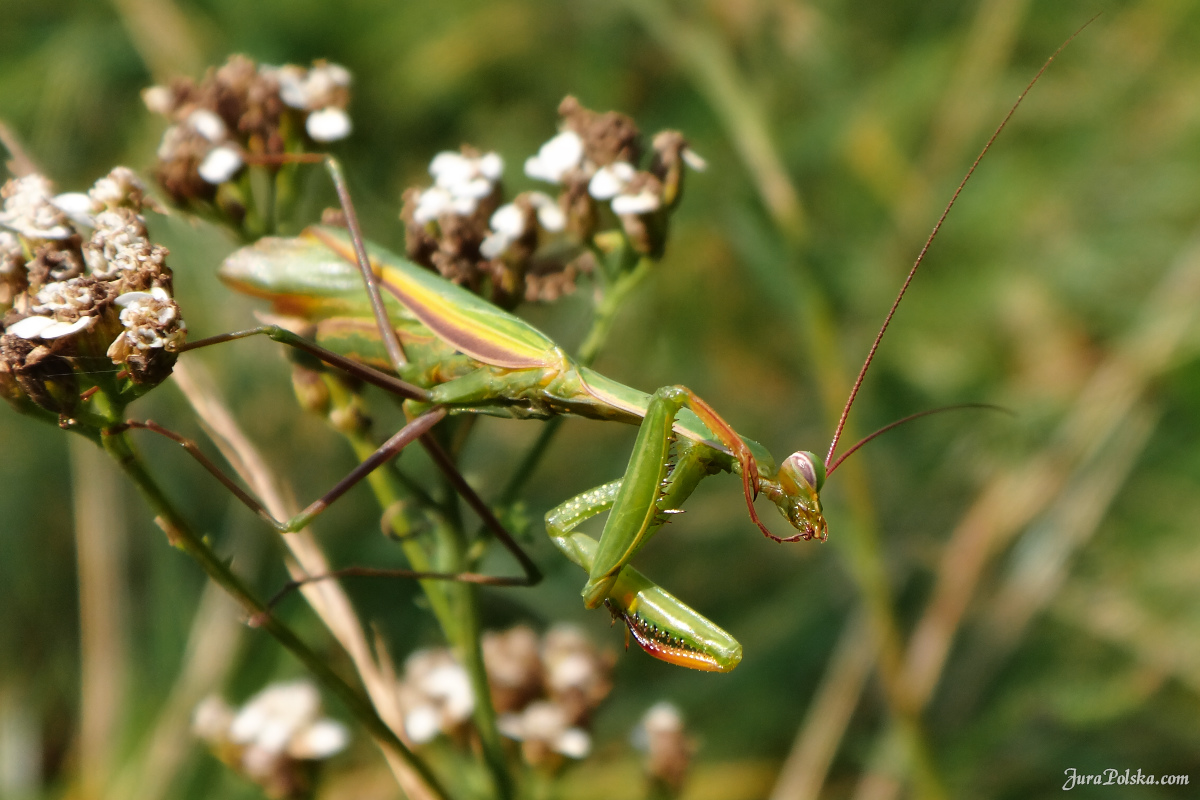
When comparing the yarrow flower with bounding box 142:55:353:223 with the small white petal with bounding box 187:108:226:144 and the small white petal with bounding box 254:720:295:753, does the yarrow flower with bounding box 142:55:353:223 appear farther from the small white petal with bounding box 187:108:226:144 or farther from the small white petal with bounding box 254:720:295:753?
the small white petal with bounding box 254:720:295:753

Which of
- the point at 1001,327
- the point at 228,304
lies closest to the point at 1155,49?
the point at 1001,327

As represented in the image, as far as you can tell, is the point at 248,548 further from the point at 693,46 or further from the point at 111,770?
the point at 693,46

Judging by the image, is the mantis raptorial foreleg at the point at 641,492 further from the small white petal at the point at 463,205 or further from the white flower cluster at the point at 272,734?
the white flower cluster at the point at 272,734

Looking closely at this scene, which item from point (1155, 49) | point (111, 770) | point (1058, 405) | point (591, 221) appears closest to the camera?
point (591, 221)

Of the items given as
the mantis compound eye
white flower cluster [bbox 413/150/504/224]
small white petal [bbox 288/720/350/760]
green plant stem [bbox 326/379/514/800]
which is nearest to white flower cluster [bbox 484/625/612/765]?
green plant stem [bbox 326/379/514/800]

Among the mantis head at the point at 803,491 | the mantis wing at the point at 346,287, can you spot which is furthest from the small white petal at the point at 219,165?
the mantis head at the point at 803,491

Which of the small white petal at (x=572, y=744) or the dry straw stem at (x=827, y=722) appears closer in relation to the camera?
the small white petal at (x=572, y=744)
